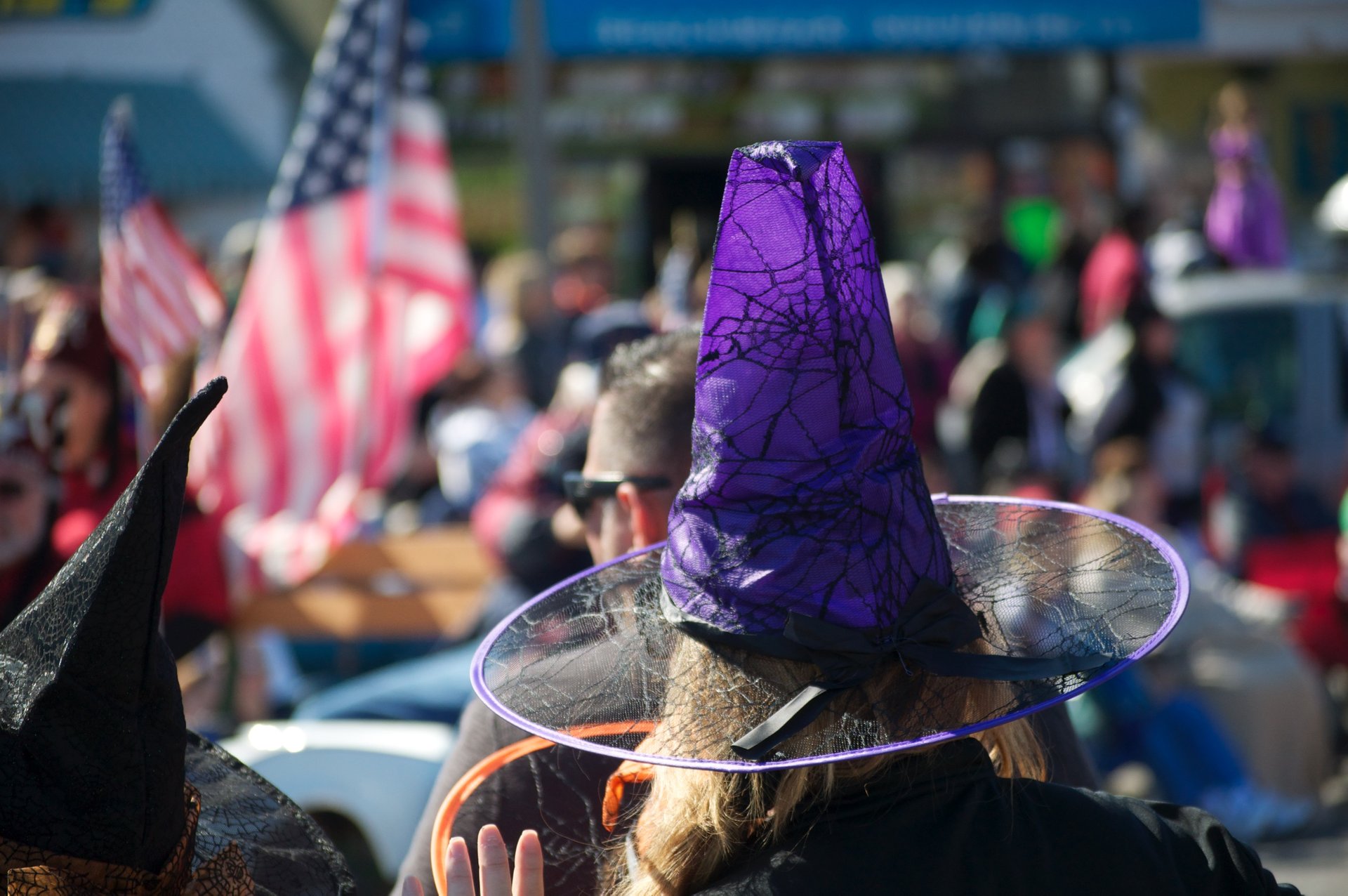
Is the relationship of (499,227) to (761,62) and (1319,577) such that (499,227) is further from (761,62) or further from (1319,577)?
(1319,577)

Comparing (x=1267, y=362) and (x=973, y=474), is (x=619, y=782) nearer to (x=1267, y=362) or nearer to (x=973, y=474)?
(x=973, y=474)

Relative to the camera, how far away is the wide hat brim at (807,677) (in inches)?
53.6

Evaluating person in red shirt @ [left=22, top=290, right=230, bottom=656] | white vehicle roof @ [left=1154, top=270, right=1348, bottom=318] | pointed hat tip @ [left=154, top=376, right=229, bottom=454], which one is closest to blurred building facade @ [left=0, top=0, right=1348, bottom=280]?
white vehicle roof @ [left=1154, top=270, right=1348, bottom=318]

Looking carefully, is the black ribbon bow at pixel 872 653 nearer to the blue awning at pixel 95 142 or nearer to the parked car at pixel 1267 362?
the parked car at pixel 1267 362

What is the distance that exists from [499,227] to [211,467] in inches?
392

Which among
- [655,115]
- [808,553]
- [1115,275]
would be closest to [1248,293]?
[1115,275]

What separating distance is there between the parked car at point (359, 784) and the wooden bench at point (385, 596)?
131 centimetres

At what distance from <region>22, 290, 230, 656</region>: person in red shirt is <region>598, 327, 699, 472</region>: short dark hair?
2.15 m

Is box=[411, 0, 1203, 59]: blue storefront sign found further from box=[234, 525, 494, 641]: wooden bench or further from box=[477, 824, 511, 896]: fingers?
box=[477, 824, 511, 896]: fingers

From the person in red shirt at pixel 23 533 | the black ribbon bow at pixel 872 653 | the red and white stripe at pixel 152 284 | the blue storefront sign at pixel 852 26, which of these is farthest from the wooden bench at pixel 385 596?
the blue storefront sign at pixel 852 26

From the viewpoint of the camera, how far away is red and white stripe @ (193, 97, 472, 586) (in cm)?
538

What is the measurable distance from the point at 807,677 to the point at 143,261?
5083mm

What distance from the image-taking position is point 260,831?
4.97ft

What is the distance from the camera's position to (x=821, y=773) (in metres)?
1.37
